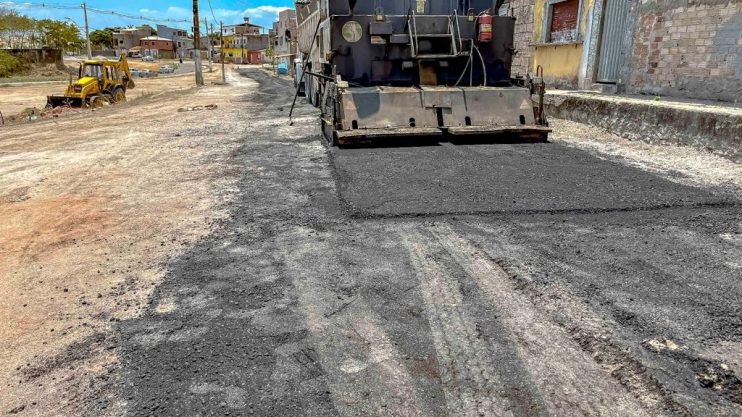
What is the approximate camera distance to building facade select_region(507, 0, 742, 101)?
987cm

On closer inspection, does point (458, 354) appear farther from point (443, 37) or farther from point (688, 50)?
point (688, 50)

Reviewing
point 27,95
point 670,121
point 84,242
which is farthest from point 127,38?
point 84,242

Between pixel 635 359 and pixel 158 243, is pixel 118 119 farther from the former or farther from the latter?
pixel 635 359

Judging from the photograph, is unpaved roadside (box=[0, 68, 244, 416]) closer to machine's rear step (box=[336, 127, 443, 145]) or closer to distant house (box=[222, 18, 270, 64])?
machine's rear step (box=[336, 127, 443, 145])

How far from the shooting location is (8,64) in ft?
135

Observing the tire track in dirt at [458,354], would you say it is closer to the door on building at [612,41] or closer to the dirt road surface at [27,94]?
the door on building at [612,41]

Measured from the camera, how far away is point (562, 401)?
2.22 m

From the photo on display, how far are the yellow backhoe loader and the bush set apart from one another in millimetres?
26037

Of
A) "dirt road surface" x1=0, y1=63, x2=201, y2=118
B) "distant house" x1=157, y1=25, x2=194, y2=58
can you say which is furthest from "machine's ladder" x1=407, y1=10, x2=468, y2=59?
"distant house" x1=157, y1=25, x2=194, y2=58

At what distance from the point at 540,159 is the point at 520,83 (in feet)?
8.49

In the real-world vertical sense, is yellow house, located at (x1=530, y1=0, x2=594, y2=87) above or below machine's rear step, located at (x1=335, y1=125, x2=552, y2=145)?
above

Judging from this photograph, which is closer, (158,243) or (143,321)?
(143,321)

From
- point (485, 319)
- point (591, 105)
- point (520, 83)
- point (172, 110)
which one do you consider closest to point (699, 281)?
point (485, 319)

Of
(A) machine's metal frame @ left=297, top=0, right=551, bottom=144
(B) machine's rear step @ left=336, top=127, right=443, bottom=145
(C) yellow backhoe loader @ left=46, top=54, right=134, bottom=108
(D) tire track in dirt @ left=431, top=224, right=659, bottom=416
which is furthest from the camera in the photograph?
(C) yellow backhoe loader @ left=46, top=54, right=134, bottom=108
